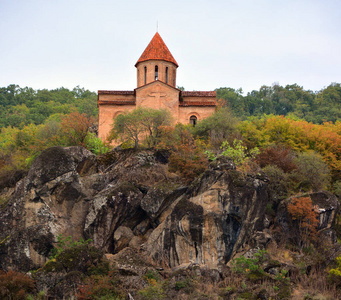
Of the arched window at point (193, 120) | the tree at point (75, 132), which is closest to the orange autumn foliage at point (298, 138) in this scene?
the arched window at point (193, 120)

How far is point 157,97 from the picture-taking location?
112ft

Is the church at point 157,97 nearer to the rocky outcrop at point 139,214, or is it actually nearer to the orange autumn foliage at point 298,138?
the orange autumn foliage at point 298,138

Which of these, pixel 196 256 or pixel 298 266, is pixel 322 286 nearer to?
pixel 298 266

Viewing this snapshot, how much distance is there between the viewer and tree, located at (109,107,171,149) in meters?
29.1

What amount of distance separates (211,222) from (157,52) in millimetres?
17970

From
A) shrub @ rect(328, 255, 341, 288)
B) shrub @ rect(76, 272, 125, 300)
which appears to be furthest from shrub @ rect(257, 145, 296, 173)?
shrub @ rect(76, 272, 125, 300)

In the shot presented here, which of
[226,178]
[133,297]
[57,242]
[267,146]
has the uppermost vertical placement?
[267,146]

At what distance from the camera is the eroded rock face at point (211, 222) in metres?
21.8

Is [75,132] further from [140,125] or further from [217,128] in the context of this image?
[217,128]

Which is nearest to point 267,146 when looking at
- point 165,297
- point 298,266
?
point 298,266

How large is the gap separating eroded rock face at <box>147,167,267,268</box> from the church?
12.2 m

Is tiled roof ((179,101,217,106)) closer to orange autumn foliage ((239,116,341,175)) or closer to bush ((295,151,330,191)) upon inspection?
orange autumn foliage ((239,116,341,175))

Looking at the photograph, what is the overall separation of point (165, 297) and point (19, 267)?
7266mm

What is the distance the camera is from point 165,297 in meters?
Answer: 19.0
